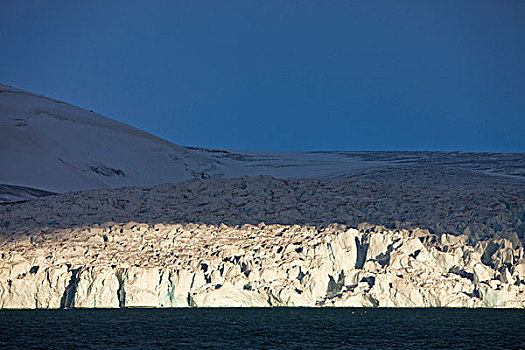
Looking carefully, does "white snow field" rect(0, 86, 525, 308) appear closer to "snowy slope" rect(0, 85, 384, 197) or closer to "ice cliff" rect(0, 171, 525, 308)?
"ice cliff" rect(0, 171, 525, 308)

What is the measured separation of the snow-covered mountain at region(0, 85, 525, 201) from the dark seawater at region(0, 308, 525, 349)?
2046 centimetres

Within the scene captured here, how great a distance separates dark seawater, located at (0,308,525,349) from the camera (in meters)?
16.0

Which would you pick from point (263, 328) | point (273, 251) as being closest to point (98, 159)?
point (273, 251)

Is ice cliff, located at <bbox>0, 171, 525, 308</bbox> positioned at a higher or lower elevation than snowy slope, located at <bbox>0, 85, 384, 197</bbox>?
lower

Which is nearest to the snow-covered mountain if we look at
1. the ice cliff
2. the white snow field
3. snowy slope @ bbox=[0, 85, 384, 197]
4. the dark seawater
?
snowy slope @ bbox=[0, 85, 384, 197]

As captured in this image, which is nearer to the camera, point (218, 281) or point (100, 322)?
point (100, 322)

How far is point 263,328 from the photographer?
18250 mm

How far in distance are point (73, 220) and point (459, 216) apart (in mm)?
13507

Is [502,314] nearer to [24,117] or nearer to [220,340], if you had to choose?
[220,340]

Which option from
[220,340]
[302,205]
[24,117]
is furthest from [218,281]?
[24,117]

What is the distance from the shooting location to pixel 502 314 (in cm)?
2006

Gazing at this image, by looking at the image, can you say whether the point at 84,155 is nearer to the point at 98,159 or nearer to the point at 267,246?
the point at 98,159

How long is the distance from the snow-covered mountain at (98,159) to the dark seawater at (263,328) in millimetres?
20457

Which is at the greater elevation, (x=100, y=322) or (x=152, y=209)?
(x=152, y=209)
